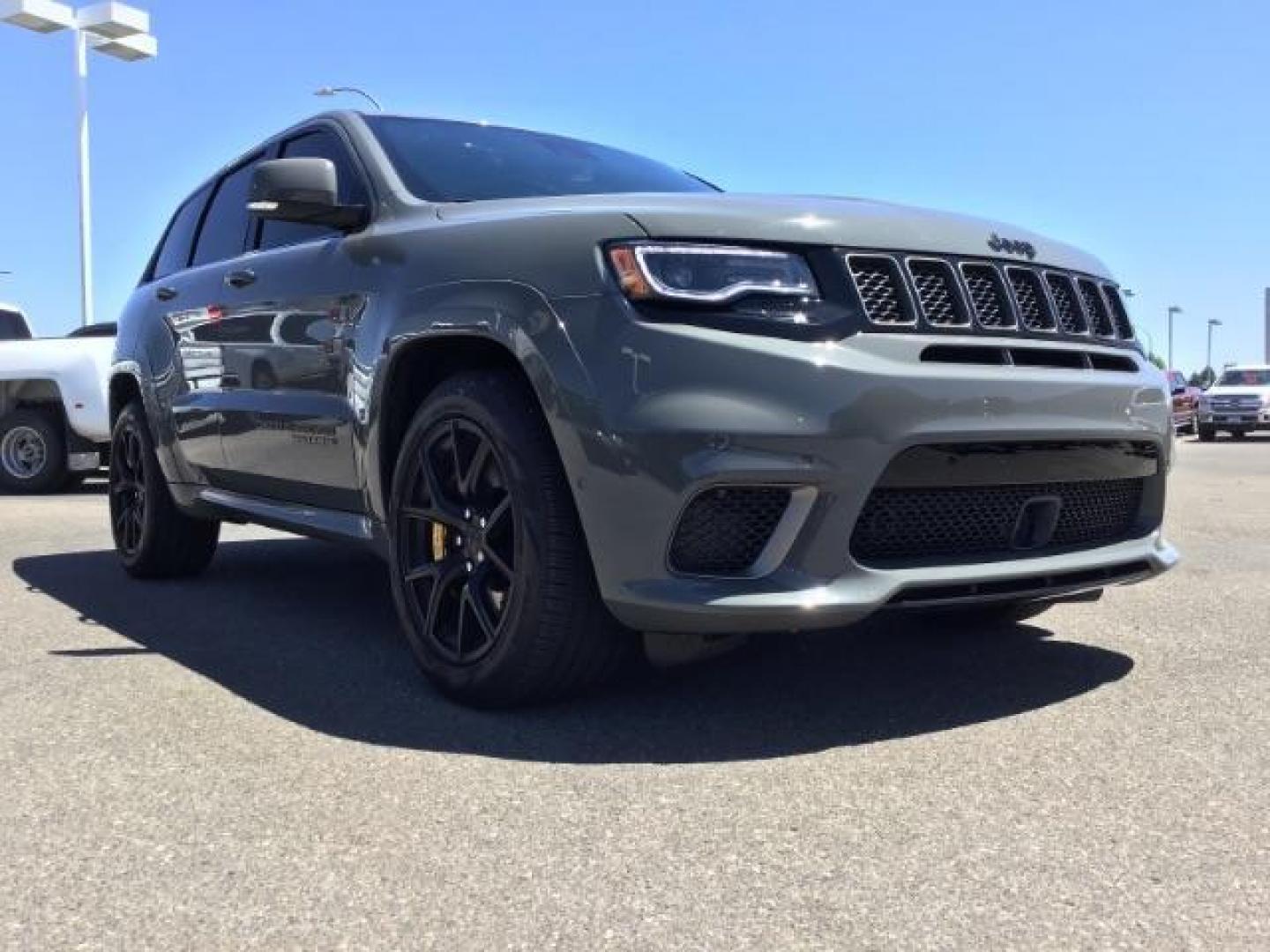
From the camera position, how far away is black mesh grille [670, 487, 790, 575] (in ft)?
9.23

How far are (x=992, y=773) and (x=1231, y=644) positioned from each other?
5.75ft

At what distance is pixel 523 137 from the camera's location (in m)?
4.55

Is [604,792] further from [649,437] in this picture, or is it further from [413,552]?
[413,552]

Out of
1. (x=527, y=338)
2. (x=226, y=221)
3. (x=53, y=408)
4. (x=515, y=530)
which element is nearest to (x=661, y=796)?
(x=515, y=530)

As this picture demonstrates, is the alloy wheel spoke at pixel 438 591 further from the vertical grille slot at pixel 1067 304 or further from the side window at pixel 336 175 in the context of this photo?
the vertical grille slot at pixel 1067 304

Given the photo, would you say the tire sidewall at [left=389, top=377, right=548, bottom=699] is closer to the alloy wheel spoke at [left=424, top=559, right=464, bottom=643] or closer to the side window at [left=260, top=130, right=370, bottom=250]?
the alloy wheel spoke at [left=424, top=559, right=464, bottom=643]

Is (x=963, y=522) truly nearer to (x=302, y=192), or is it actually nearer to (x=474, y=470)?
(x=474, y=470)

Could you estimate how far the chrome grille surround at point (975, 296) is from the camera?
2969 millimetres

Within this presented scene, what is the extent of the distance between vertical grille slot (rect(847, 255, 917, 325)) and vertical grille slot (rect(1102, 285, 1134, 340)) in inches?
39.6

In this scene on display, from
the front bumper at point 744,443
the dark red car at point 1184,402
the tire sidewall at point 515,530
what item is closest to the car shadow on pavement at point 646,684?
the tire sidewall at point 515,530

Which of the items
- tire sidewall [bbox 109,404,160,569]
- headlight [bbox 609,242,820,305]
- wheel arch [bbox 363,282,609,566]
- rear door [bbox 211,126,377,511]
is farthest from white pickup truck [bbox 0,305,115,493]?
headlight [bbox 609,242,820,305]

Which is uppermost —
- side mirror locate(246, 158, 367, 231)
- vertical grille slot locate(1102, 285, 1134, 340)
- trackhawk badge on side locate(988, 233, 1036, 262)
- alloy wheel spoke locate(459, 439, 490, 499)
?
side mirror locate(246, 158, 367, 231)

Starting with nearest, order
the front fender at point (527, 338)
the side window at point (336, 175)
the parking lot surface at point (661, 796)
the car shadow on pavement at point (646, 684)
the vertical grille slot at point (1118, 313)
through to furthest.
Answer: the parking lot surface at point (661, 796)
the front fender at point (527, 338)
the car shadow on pavement at point (646, 684)
the vertical grille slot at point (1118, 313)
the side window at point (336, 175)

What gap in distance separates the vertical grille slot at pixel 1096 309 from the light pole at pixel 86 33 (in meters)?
24.3
